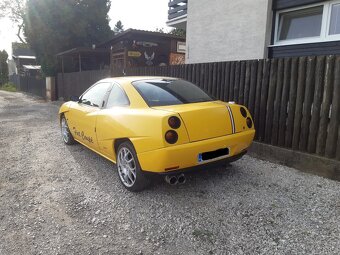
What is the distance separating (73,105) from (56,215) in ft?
9.76

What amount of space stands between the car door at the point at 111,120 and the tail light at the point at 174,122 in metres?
0.74

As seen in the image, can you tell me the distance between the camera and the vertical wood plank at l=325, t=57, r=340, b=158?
405cm

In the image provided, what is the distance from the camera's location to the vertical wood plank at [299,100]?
4.50 metres

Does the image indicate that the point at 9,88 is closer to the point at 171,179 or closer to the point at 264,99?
the point at 264,99

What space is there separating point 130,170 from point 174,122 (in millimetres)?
955

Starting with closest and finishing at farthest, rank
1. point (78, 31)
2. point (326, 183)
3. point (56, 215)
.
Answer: point (56, 215) → point (326, 183) → point (78, 31)

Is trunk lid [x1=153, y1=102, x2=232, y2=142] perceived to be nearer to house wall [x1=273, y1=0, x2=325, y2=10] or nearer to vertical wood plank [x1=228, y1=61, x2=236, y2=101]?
vertical wood plank [x1=228, y1=61, x2=236, y2=101]

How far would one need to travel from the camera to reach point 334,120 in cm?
411

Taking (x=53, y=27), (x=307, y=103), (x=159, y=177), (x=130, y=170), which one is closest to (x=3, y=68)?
(x=53, y=27)

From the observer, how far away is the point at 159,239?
2.83 meters

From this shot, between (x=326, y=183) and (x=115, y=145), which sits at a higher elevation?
(x=115, y=145)

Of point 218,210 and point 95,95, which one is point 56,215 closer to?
point 218,210

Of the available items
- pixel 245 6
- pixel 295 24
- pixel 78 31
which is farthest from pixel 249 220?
pixel 78 31

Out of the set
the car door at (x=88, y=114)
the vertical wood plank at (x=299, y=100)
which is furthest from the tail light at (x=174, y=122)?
the vertical wood plank at (x=299, y=100)
